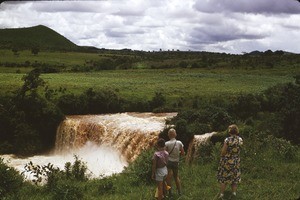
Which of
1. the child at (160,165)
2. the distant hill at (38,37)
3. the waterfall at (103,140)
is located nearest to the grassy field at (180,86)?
the waterfall at (103,140)

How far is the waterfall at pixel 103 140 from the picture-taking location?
30516mm

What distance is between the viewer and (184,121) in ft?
95.3

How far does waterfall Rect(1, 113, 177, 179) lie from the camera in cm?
3052

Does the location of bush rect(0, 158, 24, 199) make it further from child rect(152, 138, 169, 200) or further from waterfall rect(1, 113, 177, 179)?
waterfall rect(1, 113, 177, 179)

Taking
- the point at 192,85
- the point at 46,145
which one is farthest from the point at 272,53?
the point at 46,145

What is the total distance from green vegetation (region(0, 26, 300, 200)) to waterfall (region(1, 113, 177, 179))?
1.57m

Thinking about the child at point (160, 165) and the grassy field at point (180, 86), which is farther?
the grassy field at point (180, 86)

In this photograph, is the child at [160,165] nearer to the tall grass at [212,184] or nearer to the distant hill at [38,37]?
the tall grass at [212,184]

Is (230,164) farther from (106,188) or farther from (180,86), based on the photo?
(180,86)

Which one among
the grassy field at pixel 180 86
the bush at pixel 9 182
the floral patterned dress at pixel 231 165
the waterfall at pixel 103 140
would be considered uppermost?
the floral patterned dress at pixel 231 165

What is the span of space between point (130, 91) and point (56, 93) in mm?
9431

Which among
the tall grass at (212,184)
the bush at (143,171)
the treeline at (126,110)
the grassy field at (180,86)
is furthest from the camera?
the grassy field at (180,86)

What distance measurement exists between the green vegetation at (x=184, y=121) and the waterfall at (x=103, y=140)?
61.9 inches

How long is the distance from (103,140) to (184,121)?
28.3 ft
